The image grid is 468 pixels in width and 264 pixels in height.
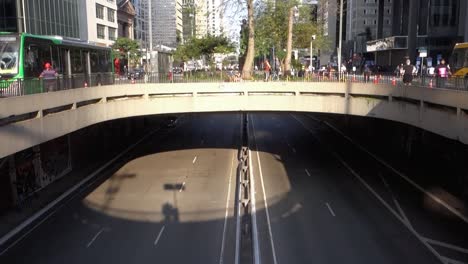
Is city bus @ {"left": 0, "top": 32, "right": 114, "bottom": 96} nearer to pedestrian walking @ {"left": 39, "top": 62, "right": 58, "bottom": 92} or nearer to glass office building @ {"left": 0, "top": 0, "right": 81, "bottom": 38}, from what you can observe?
pedestrian walking @ {"left": 39, "top": 62, "right": 58, "bottom": 92}

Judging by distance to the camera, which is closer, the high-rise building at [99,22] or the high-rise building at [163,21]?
the high-rise building at [99,22]

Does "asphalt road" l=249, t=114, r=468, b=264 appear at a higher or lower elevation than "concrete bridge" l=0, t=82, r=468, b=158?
lower

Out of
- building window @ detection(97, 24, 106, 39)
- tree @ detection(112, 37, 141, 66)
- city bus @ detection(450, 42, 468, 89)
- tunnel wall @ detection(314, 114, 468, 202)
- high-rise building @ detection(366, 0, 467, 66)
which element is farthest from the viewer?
tree @ detection(112, 37, 141, 66)

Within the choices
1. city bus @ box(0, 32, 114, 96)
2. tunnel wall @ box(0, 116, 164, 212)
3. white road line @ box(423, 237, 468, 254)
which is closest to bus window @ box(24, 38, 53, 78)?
city bus @ box(0, 32, 114, 96)

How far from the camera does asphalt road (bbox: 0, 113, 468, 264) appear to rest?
63.3ft

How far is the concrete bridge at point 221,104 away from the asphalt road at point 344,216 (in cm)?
419

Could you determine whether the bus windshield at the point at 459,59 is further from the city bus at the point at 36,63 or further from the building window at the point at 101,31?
the building window at the point at 101,31

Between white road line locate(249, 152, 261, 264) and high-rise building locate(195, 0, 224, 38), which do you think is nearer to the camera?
white road line locate(249, 152, 261, 264)

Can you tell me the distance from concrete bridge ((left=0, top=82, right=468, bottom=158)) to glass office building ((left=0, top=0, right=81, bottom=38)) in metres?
30.1

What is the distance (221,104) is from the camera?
3117 centimetres

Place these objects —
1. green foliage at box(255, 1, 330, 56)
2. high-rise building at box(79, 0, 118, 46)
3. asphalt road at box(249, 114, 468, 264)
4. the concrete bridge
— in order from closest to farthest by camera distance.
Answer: the concrete bridge, asphalt road at box(249, 114, 468, 264), green foliage at box(255, 1, 330, 56), high-rise building at box(79, 0, 118, 46)

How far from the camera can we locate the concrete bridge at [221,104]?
1848cm

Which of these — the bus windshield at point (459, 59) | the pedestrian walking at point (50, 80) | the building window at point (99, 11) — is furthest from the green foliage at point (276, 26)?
the pedestrian walking at point (50, 80)

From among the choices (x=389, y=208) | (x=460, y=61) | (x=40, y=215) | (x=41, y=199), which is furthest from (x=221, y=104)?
(x=460, y=61)
